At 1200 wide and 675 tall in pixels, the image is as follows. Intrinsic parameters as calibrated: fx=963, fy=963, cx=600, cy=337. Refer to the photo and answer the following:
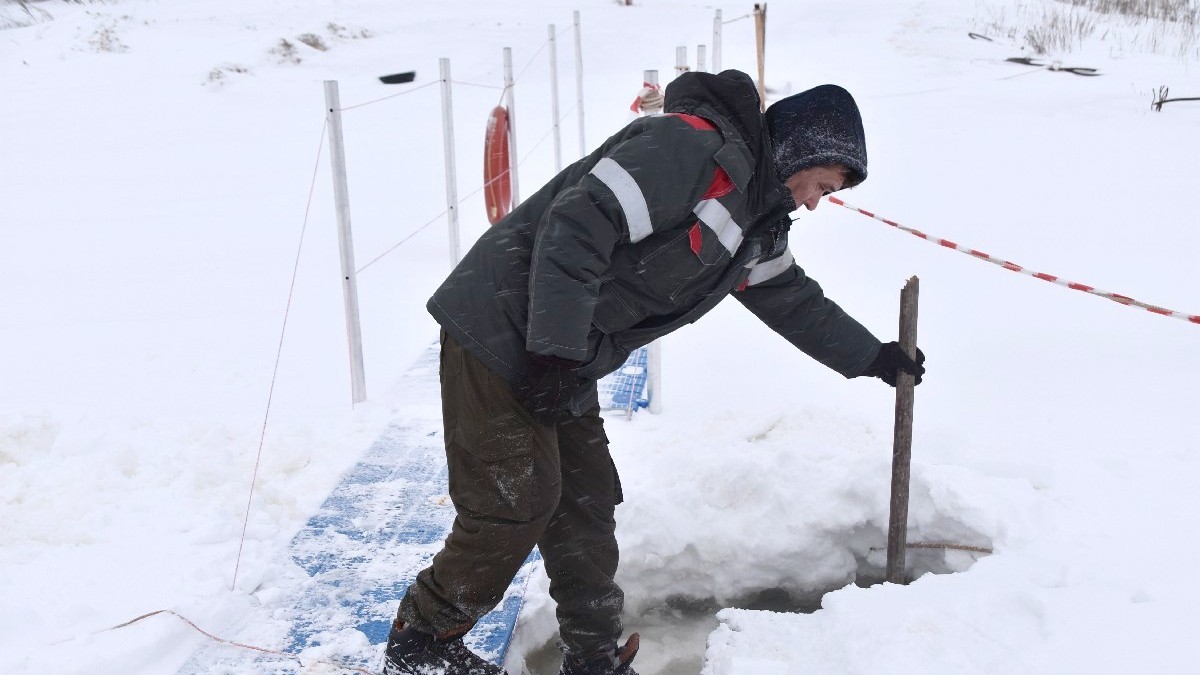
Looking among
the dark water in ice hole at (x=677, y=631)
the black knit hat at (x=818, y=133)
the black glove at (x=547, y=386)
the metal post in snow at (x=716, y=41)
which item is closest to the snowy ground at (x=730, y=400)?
the dark water in ice hole at (x=677, y=631)

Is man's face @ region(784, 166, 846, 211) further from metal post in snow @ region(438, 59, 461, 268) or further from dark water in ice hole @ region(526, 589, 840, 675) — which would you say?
metal post in snow @ region(438, 59, 461, 268)

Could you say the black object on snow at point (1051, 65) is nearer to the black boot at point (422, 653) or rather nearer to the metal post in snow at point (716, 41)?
the metal post in snow at point (716, 41)

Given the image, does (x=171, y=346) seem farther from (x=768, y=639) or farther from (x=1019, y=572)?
(x=1019, y=572)

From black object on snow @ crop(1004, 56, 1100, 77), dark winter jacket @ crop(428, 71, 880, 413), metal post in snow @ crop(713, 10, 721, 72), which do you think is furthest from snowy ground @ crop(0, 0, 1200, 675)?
metal post in snow @ crop(713, 10, 721, 72)

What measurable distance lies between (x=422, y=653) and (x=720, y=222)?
123cm

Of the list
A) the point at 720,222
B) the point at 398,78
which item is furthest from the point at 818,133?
the point at 398,78

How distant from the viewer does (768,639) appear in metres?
2.56

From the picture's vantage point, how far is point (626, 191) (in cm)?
188

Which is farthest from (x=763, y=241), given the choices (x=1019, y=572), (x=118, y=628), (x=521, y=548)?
(x=118, y=628)

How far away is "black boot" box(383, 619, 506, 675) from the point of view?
228cm

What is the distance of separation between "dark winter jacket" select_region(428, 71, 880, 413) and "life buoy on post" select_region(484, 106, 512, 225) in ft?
18.3

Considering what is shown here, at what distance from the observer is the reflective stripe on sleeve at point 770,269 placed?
2.43 metres

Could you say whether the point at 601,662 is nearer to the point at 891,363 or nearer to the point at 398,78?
the point at 891,363

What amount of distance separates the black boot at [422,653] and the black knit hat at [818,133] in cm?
134
